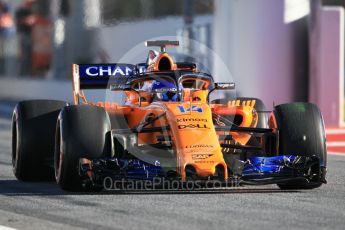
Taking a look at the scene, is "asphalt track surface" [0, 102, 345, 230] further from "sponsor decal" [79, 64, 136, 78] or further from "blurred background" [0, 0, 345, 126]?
"blurred background" [0, 0, 345, 126]

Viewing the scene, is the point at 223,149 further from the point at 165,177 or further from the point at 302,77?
the point at 302,77

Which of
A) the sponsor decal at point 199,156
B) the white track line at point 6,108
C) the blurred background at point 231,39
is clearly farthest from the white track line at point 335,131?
the white track line at point 6,108

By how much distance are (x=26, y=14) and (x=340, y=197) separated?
28037 mm

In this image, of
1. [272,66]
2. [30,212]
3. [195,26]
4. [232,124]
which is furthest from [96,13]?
[30,212]

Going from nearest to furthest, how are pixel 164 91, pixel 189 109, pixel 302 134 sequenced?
pixel 189 109
pixel 302 134
pixel 164 91

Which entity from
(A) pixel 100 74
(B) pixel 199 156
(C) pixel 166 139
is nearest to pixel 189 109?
(C) pixel 166 139

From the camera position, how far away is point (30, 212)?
8.88 meters

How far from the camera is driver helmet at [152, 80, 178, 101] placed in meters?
11.2

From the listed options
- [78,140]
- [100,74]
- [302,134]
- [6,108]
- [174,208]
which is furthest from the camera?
[6,108]

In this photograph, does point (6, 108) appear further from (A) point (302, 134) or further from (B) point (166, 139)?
(A) point (302, 134)

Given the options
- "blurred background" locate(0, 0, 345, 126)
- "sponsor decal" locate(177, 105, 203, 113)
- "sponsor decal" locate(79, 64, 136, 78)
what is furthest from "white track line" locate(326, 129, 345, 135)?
"sponsor decal" locate(177, 105, 203, 113)

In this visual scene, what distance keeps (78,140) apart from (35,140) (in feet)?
4.68

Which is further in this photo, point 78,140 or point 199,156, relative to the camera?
point 78,140

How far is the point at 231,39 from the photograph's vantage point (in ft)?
73.3
